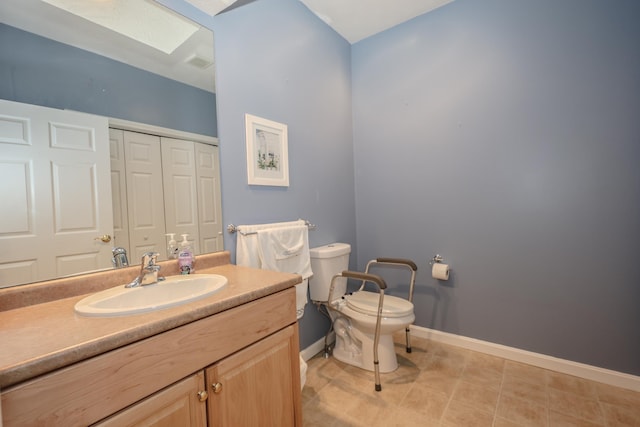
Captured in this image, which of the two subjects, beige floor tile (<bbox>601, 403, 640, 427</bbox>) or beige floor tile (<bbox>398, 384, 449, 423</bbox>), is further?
beige floor tile (<bbox>398, 384, 449, 423</bbox>)

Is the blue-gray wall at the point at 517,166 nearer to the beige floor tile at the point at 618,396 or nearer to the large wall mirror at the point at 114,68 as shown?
the beige floor tile at the point at 618,396

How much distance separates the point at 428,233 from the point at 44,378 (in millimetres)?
2179

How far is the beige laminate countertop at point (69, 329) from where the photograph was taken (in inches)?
21.6

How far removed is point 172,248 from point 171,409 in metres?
0.72

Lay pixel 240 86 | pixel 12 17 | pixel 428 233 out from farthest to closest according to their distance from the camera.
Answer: pixel 428 233 < pixel 240 86 < pixel 12 17

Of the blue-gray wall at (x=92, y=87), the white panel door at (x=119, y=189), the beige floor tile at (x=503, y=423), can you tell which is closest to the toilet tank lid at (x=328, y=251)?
the blue-gray wall at (x=92, y=87)

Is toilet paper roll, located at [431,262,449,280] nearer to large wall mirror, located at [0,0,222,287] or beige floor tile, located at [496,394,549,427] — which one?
beige floor tile, located at [496,394,549,427]

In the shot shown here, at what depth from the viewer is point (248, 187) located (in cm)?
162

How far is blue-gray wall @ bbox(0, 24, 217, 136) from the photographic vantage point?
920 millimetres

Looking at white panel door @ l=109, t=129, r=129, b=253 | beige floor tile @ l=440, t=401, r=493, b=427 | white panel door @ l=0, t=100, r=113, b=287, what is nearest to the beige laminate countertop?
white panel door @ l=0, t=100, r=113, b=287

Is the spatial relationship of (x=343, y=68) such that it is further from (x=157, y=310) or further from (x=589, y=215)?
(x=157, y=310)

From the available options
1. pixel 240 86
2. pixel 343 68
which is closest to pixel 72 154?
pixel 240 86

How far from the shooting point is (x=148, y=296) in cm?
105

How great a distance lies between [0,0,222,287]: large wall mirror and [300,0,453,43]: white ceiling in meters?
1.08
